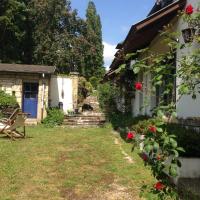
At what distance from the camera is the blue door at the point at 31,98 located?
22.9 m

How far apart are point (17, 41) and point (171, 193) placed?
36028 mm

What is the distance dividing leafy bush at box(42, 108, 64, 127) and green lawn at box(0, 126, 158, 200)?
7.83 metres

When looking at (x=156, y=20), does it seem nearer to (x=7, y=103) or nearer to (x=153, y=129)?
(x=153, y=129)

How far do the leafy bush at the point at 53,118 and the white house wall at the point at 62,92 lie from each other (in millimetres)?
2091

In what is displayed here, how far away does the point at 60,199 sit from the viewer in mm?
6344

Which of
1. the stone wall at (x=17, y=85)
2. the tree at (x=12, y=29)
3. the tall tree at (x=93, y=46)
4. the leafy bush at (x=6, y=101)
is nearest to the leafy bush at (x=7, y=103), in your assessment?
the leafy bush at (x=6, y=101)

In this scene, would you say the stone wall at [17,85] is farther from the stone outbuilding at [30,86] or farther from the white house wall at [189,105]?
the white house wall at [189,105]

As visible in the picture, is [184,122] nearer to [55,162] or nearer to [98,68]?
[55,162]

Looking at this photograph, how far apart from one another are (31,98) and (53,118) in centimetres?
240

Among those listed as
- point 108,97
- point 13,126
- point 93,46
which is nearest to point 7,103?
point 108,97

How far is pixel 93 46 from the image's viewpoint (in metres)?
41.9

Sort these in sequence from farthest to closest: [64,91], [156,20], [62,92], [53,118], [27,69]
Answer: [64,91] → [62,92] → [27,69] → [53,118] → [156,20]

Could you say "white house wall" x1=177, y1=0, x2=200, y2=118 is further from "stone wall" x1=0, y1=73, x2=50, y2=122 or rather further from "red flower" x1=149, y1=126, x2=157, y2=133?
"stone wall" x1=0, y1=73, x2=50, y2=122

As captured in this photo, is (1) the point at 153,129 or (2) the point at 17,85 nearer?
(1) the point at 153,129
